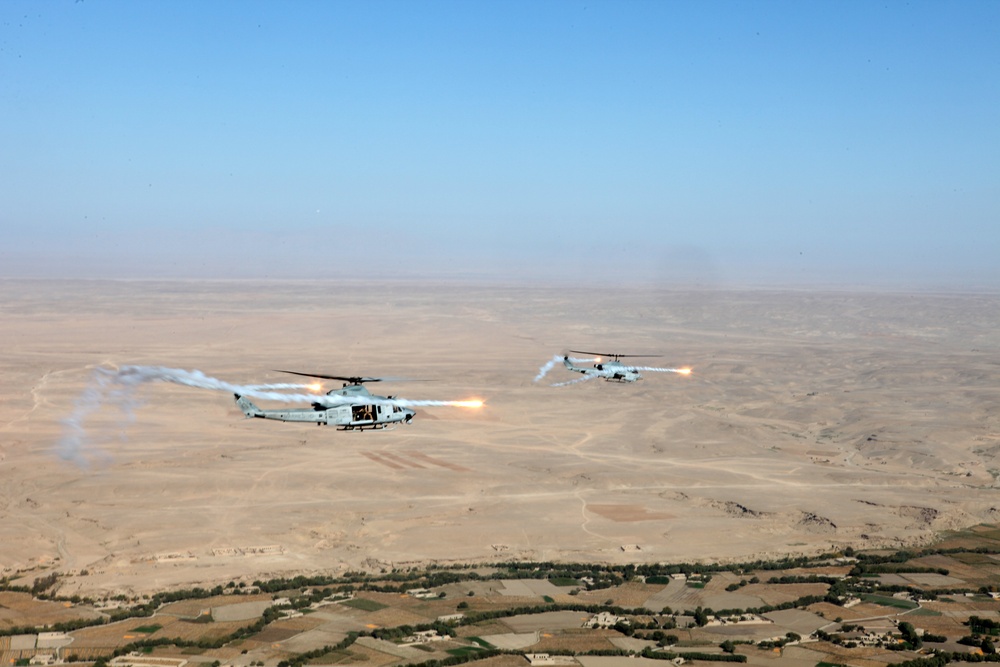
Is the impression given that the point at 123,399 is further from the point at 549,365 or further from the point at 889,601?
the point at 889,601

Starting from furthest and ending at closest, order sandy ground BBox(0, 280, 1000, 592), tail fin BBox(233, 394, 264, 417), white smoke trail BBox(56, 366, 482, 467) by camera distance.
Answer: sandy ground BBox(0, 280, 1000, 592), tail fin BBox(233, 394, 264, 417), white smoke trail BBox(56, 366, 482, 467)

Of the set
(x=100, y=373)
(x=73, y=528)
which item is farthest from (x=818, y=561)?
(x=100, y=373)

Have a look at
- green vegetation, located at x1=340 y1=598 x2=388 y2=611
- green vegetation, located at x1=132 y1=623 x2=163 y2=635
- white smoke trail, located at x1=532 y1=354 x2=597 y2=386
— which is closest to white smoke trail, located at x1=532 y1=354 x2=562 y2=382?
white smoke trail, located at x1=532 y1=354 x2=597 y2=386

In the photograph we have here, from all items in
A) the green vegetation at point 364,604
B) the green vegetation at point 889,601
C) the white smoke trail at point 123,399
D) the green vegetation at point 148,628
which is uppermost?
the white smoke trail at point 123,399

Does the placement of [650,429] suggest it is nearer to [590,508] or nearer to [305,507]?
Result: [590,508]

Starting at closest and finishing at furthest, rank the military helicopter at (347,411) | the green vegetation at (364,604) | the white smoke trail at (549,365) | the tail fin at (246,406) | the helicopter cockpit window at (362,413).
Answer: the tail fin at (246,406), the military helicopter at (347,411), the helicopter cockpit window at (362,413), the green vegetation at (364,604), the white smoke trail at (549,365)

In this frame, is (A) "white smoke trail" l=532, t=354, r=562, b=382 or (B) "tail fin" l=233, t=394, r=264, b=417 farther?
(A) "white smoke trail" l=532, t=354, r=562, b=382

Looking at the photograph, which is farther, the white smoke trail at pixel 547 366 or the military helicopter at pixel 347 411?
the white smoke trail at pixel 547 366

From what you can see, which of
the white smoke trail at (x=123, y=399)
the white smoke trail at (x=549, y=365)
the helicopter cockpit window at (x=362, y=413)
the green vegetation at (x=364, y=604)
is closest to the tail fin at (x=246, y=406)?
the white smoke trail at (x=123, y=399)

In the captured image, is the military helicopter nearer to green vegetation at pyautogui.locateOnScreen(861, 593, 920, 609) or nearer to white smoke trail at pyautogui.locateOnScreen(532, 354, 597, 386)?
green vegetation at pyautogui.locateOnScreen(861, 593, 920, 609)

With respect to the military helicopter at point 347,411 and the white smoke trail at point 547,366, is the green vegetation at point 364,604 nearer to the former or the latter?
the military helicopter at point 347,411

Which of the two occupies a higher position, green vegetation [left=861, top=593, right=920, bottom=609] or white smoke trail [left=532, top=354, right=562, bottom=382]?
white smoke trail [left=532, top=354, right=562, bottom=382]
